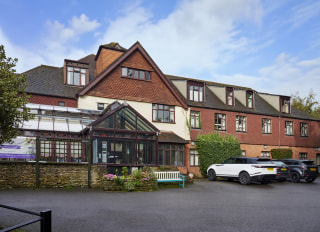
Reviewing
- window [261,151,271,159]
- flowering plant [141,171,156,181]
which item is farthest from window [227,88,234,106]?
→ flowering plant [141,171,156,181]

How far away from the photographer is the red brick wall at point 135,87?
2397 centimetres

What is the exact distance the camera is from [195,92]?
29.2 meters

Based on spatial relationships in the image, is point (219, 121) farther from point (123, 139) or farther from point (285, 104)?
point (123, 139)

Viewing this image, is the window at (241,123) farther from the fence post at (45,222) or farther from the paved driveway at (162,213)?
the fence post at (45,222)

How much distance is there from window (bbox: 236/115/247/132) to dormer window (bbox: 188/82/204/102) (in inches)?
183

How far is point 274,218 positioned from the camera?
8.91 m

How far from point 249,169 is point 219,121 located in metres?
10.5

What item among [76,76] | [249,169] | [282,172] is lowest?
[282,172]

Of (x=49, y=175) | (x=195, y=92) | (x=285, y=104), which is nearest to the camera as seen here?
(x=49, y=175)

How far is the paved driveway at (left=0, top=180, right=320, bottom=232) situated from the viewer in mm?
7676

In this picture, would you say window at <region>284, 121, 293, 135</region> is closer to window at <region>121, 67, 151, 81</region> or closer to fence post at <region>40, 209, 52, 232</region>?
window at <region>121, 67, 151, 81</region>

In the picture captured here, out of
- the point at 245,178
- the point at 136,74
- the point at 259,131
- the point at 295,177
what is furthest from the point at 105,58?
the point at 295,177

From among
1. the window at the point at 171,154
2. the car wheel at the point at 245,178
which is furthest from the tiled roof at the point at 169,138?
the car wheel at the point at 245,178

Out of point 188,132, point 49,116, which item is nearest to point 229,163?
point 188,132
